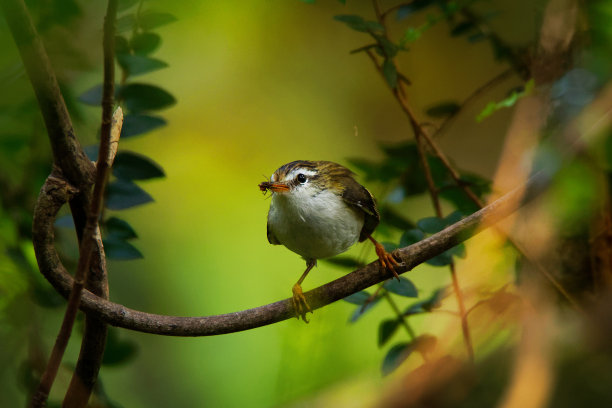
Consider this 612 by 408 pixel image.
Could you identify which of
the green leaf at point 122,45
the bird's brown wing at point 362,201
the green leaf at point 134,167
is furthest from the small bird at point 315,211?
the green leaf at point 122,45

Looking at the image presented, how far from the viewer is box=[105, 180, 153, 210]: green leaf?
1.81 meters

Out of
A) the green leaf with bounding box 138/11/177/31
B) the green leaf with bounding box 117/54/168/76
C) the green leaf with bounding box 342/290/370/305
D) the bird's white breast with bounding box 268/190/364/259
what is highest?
the green leaf with bounding box 138/11/177/31

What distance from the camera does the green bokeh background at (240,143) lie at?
3678 millimetres

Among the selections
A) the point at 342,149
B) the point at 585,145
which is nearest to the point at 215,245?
the point at 342,149

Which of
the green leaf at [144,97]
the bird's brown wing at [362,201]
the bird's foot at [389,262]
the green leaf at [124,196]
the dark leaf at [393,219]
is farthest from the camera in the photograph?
the dark leaf at [393,219]

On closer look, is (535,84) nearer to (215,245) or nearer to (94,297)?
(94,297)

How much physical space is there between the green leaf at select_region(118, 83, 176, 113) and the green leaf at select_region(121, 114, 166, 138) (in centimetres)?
3

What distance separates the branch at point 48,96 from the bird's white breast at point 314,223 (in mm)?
742

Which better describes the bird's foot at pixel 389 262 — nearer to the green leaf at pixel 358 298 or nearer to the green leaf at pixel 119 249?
the green leaf at pixel 358 298

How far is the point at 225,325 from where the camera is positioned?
1.45 meters

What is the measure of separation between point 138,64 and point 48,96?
2.17ft

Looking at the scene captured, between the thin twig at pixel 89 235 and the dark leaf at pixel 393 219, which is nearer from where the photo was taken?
the thin twig at pixel 89 235

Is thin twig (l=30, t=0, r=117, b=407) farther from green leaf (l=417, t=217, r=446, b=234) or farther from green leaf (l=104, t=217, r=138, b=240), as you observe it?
green leaf (l=417, t=217, r=446, b=234)

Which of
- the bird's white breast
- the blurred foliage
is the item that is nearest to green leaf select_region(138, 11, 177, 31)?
the blurred foliage
